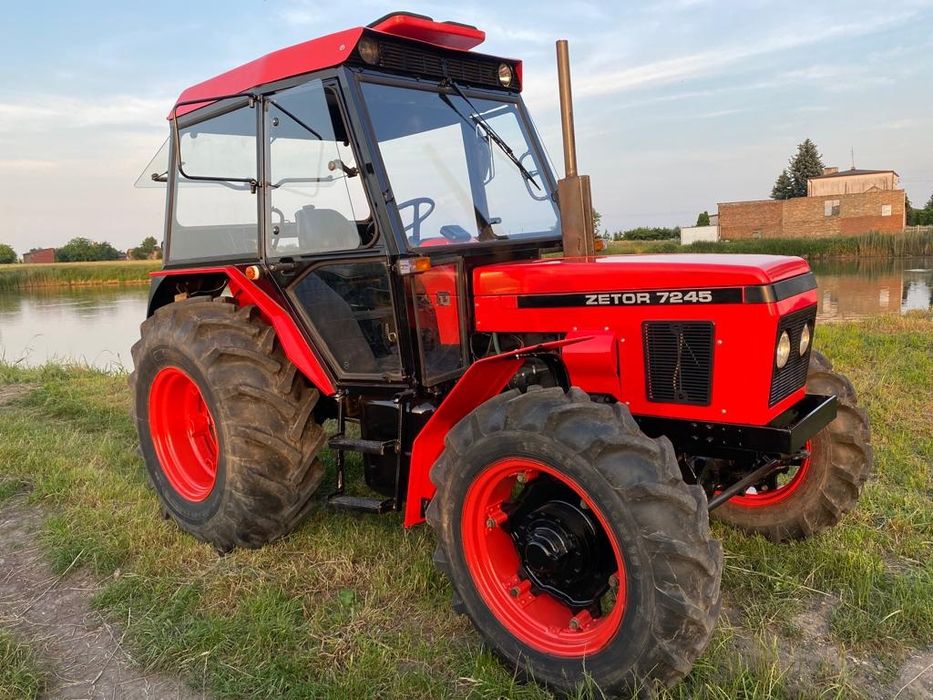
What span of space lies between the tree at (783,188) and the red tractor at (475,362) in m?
66.4

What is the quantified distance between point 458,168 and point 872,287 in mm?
17246

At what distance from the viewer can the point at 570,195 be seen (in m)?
3.18

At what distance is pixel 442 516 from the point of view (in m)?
2.69

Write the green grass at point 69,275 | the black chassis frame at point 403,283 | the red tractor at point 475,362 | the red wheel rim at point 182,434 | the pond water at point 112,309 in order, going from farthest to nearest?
the green grass at point 69,275, the pond water at point 112,309, the red wheel rim at point 182,434, the black chassis frame at point 403,283, the red tractor at point 475,362

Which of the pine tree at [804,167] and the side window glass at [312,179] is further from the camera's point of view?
the pine tree at [804,167]

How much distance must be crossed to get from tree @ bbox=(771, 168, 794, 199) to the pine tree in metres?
0.31

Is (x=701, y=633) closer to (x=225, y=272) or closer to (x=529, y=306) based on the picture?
(x=529, y=306)

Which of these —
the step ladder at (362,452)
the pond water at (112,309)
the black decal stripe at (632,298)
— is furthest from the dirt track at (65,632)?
the pond water at (112,309)

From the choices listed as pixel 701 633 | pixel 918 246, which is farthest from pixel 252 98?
pixel 918 246

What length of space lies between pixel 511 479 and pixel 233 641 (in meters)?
1.27

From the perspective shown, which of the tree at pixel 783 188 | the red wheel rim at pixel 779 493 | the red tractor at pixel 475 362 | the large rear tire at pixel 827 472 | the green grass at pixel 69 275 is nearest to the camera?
the red tractor at pixel 475 362

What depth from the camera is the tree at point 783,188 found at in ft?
206

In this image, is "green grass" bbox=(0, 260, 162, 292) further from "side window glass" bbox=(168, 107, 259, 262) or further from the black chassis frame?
the black chassis frame

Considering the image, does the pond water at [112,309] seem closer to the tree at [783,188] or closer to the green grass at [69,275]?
the green grass at [69,275]
